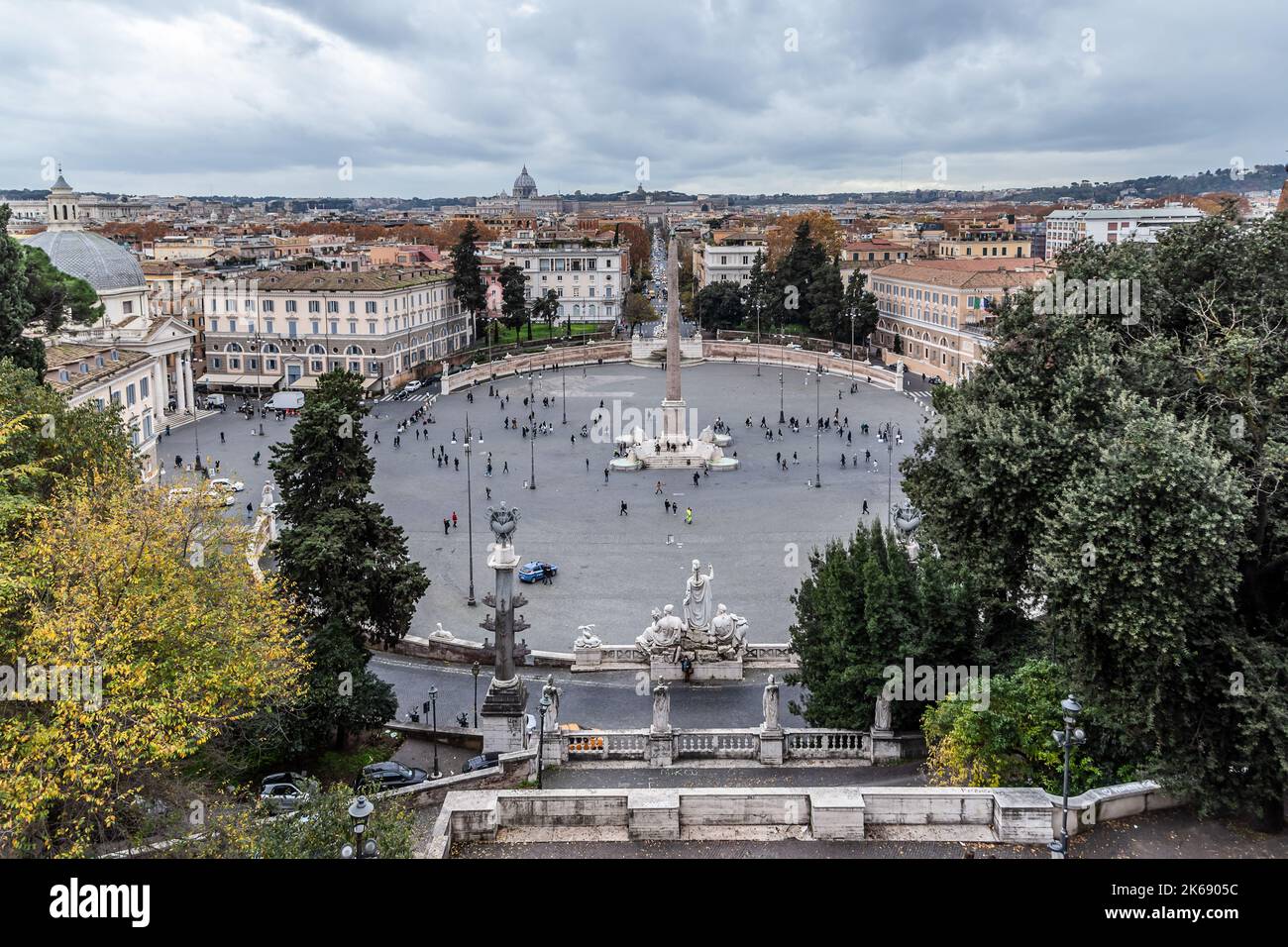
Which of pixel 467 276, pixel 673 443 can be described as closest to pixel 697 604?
pixel 673 443

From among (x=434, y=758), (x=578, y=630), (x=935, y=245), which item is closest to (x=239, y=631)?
(x=434, y=758)

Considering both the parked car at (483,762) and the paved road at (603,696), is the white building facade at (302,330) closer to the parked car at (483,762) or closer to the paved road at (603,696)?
the paved road at (603,696)

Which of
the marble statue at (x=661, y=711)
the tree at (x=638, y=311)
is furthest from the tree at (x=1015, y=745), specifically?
the tree at (x=638, y=311)

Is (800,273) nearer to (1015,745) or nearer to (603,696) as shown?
(603,696)

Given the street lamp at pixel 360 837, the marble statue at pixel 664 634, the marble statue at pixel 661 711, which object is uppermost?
the street lamp at pixel 360 837

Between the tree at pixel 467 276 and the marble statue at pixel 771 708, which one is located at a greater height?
the tree at pixel 467 276

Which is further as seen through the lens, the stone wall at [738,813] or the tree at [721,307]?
the tree at [721,307]

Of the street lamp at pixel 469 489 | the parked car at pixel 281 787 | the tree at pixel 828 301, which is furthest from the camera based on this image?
the tree at pixel 828 301

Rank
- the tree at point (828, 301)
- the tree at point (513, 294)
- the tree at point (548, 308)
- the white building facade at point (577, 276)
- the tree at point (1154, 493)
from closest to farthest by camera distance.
Result: the tree at point (1154, 493), the tree at point (828, 301), the tree at point (513, 294), the tree at point (548, 308), the white building facade at point (577, 276)

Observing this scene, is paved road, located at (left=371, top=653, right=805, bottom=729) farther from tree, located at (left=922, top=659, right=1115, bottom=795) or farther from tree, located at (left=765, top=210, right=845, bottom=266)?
tree, located at (left=765, top=210, right=845, bottom=266)
